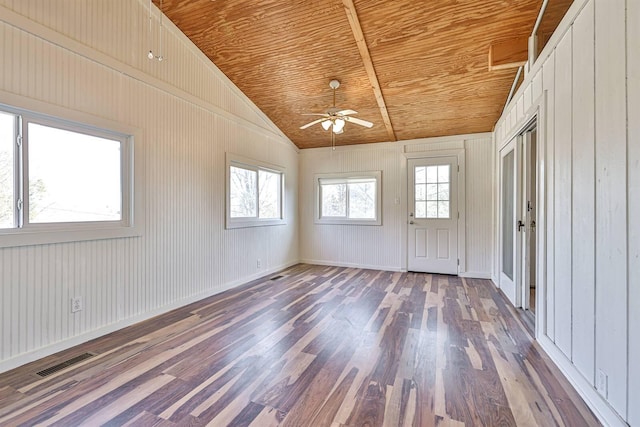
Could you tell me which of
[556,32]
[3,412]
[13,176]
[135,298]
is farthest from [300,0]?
[3,412]

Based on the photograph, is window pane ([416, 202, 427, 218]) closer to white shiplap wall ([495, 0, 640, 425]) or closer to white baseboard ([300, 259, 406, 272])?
white baseboard ([300, 259, 406, 272])

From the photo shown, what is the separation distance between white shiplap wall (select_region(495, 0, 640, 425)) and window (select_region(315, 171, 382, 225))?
349cm

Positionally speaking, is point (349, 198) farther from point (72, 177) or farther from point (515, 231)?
point (72, 177)

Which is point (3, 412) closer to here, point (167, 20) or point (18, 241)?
point (18, 241)

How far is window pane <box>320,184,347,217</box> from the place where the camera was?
6176mm

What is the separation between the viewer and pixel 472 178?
5164 mm

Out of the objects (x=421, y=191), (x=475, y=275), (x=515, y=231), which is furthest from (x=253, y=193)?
(x=475, y=275)

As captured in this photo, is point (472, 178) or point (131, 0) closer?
point (131, 0)

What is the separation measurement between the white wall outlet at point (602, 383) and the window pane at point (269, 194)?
14.8 ft

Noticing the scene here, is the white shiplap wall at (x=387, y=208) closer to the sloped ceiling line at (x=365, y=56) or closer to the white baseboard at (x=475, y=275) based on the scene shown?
the white baseboard at (x=475, y=275)

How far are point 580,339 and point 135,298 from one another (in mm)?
3777

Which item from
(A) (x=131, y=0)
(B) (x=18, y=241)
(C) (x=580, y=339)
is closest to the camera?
(C) (x=580, y=339)

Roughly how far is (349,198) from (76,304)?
460 centimetres

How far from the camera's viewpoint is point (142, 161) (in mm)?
3098
